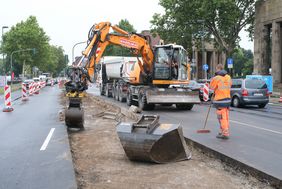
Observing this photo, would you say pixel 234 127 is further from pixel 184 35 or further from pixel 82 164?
pixel 184 35

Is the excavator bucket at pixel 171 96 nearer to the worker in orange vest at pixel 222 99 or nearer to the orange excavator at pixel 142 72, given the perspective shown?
the orange excavator at pixel 142 72

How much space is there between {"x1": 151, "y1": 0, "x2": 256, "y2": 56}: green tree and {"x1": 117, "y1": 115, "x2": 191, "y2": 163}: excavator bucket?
33.7 m

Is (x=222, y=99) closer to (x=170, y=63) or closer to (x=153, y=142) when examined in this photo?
(x=153, y=142)

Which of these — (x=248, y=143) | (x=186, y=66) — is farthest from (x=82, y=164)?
(x=186, y=66)

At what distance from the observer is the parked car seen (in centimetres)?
2045

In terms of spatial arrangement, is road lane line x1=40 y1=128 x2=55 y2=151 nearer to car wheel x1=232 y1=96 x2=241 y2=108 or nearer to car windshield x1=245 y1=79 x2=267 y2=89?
car wheel x1=232 y1=96 x2=241 y2=108

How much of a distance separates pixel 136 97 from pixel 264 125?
7.86 metres

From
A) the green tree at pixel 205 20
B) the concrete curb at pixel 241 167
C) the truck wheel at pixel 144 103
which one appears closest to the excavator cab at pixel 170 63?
the truck wheel at pixel 144 103

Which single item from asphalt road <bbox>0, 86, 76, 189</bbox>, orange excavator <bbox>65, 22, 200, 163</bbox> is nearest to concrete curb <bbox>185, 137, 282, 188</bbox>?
asphalt road <bbox>0, 86, 76, 189</bbox>

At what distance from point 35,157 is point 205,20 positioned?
35940mm

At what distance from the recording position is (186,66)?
18.1 m

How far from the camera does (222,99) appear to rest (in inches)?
369

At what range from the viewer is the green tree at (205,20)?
132ft

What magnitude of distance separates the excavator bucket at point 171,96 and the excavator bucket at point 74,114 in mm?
5659
